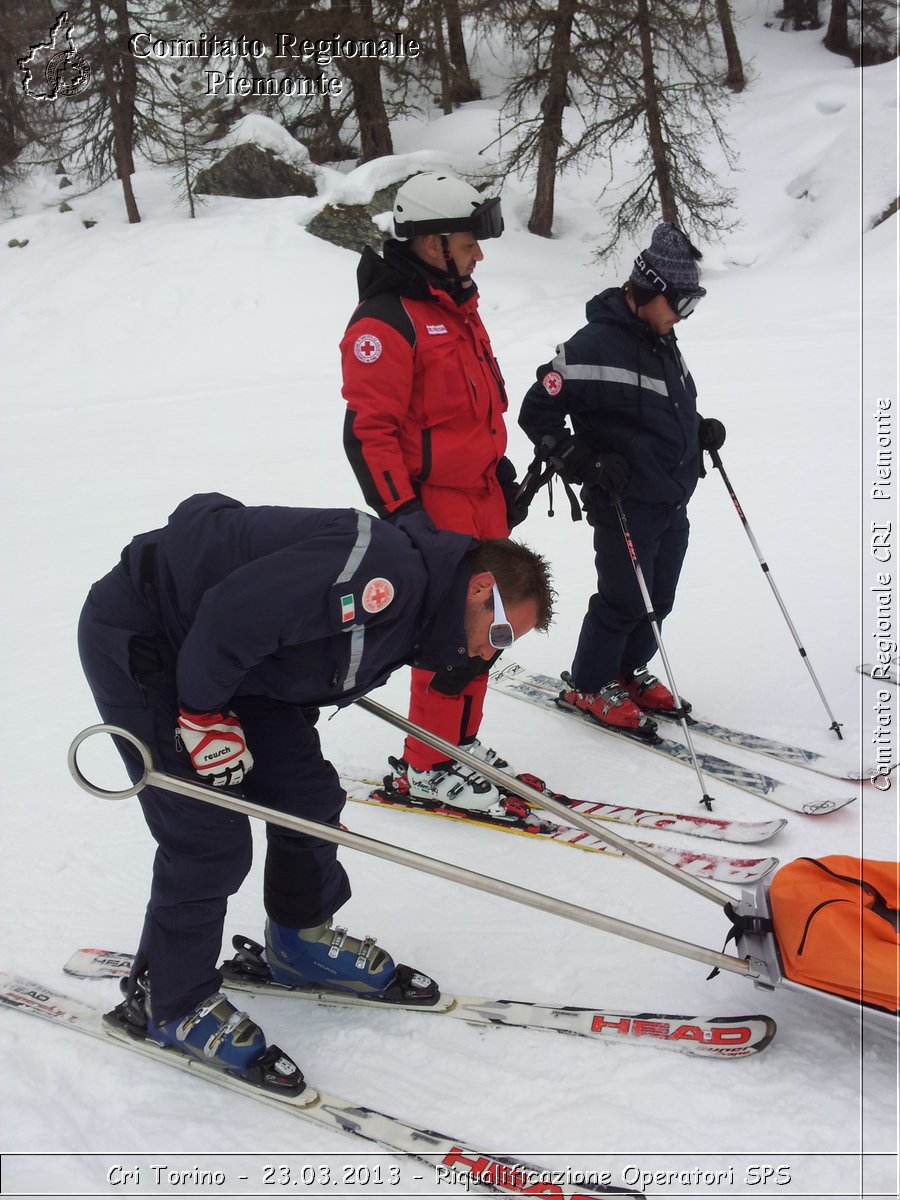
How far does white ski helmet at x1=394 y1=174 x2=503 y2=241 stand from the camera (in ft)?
9.99

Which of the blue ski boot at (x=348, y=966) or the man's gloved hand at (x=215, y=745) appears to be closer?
the man's gloved hand at (x=215, y=745)

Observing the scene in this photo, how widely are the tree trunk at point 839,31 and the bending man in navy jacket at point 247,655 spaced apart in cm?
2350

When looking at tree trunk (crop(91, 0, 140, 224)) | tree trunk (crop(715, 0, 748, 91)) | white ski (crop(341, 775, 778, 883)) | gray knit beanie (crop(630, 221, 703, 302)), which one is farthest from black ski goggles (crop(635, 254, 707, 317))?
tree trunk (crop(715, 0, 748, 91))

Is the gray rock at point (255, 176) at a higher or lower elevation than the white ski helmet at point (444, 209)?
lower

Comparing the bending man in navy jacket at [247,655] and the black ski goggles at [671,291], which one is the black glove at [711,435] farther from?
the bending man in navy jacket at [247,655]

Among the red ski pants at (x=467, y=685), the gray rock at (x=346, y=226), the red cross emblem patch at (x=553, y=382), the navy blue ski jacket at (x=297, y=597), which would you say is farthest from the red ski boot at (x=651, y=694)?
the gray rock at (x=346, y=226)

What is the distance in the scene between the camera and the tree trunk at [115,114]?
15.6 metres

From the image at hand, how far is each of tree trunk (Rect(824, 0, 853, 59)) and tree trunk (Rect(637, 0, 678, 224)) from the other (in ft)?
→ 28.5

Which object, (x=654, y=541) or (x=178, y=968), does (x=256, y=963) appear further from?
(x=654, y=541)

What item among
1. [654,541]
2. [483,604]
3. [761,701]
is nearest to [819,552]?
[761,701]

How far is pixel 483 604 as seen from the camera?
2191mm

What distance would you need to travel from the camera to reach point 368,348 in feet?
10.1

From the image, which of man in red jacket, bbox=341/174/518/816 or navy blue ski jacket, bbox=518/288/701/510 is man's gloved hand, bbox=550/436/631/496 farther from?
man in red jacket, bbox=341/174/518/816

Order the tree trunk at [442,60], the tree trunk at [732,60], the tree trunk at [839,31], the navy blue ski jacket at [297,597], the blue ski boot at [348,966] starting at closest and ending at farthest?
the navy blue ski jacket at [297,597]
the blue ski boot at [348,966]
the tree trunk at [442,60]
the tree trunk at [732,60]
the tree trunk at [839,31]
